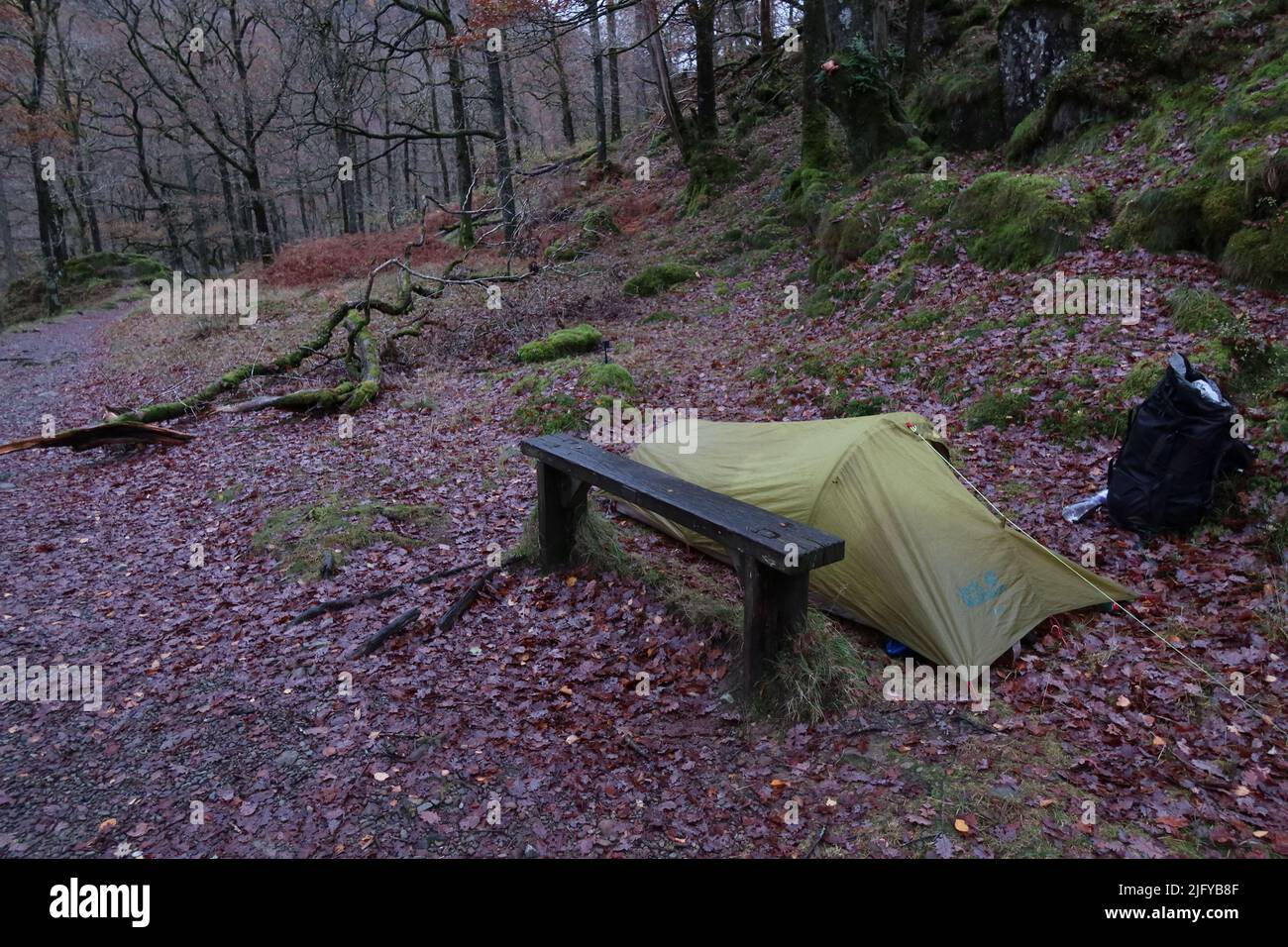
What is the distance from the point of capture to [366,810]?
12.5 feet

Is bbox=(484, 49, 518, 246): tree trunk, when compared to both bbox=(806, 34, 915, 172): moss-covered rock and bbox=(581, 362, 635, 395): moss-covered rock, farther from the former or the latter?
bbox=(581, 362, 635, 395): moss-covered rock

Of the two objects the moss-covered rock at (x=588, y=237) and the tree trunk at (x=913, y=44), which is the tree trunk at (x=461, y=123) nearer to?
the moss-covered rock at (x=588, y=237)

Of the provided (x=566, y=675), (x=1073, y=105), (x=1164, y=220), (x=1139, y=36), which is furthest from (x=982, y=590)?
(x=1139, y=36)

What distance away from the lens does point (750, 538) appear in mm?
4242

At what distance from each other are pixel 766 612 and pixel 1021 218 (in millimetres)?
8527

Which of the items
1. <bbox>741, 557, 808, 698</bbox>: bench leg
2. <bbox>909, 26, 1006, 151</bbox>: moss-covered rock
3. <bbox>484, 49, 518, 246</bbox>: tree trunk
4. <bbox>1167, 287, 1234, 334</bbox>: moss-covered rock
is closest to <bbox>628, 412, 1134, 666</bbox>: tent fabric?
<bbox>741, 557, 808, 698</bbox>: bench leg

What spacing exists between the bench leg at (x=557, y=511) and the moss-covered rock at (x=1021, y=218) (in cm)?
735

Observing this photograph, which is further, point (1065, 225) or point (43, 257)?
point (43, 257)

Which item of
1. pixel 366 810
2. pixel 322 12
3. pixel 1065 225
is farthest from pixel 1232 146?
pixel 322 12

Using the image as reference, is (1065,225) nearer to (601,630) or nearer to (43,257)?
(601,630)

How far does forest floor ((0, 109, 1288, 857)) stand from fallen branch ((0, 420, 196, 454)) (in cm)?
31

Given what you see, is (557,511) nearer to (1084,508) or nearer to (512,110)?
(1084,508)

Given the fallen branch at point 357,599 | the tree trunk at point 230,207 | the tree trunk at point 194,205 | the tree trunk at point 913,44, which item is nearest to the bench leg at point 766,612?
the fallen branch at point 357,599
